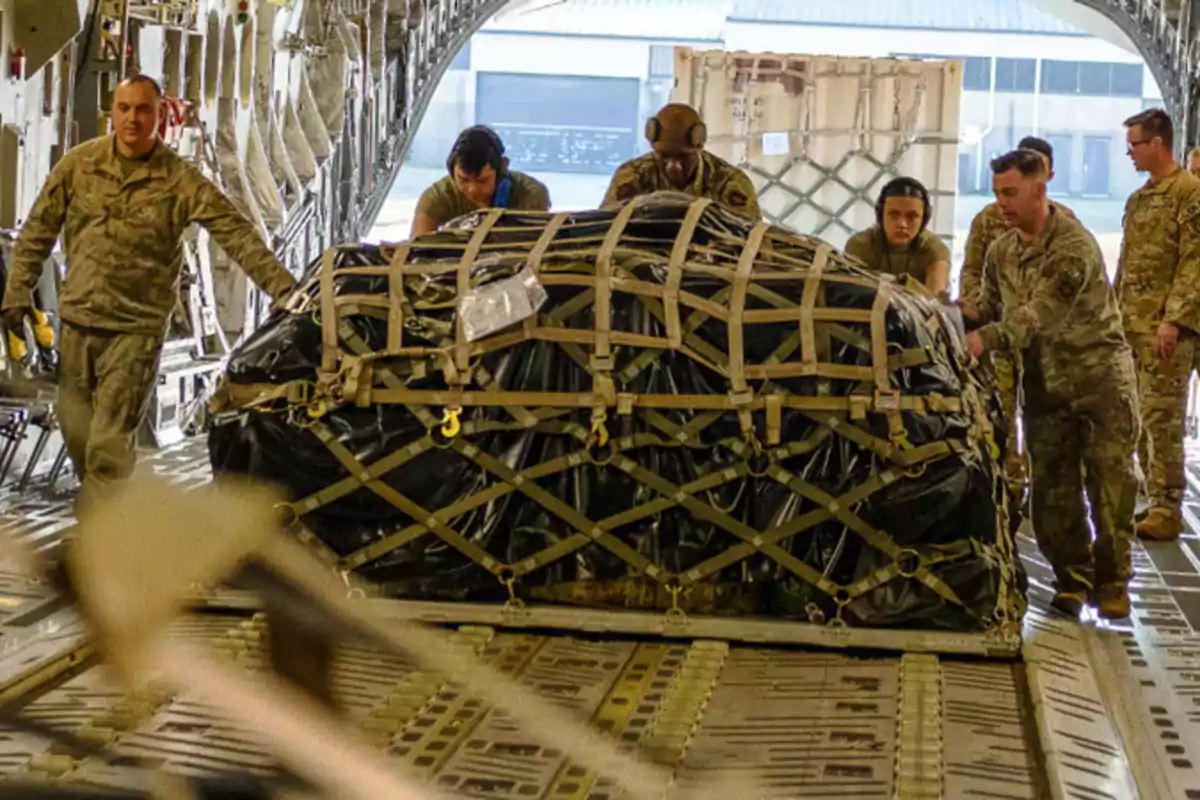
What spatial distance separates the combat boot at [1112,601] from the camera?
6.57 m

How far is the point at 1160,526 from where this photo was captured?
8398mm

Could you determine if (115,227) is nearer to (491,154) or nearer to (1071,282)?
(491,154)

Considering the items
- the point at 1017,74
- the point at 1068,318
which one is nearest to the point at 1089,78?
the point at 1017,74

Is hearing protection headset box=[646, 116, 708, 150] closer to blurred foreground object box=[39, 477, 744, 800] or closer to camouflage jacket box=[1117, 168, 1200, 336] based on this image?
camouflage jacket box=[1117, 168, 1200, 336]

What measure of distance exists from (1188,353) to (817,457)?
133 inches

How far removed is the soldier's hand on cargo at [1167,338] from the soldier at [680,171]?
6.47 feet

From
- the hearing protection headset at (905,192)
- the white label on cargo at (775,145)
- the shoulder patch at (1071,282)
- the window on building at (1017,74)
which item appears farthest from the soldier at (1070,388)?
the window on building at (1017,74)

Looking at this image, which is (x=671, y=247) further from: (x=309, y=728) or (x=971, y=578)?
(x=309, y=728)

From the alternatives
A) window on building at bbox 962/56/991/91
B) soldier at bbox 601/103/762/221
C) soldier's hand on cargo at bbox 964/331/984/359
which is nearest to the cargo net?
soldier's hand on cargo at bbox 964/331/984/359

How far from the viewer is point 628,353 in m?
5.86

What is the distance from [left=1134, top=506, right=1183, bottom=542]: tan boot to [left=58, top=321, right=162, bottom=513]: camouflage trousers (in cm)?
458

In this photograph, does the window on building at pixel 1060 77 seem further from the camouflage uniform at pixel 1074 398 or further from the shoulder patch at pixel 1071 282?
the shoulder patch at pixel 1071 282

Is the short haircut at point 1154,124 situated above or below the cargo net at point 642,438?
above

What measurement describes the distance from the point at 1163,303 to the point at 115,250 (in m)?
4.93
